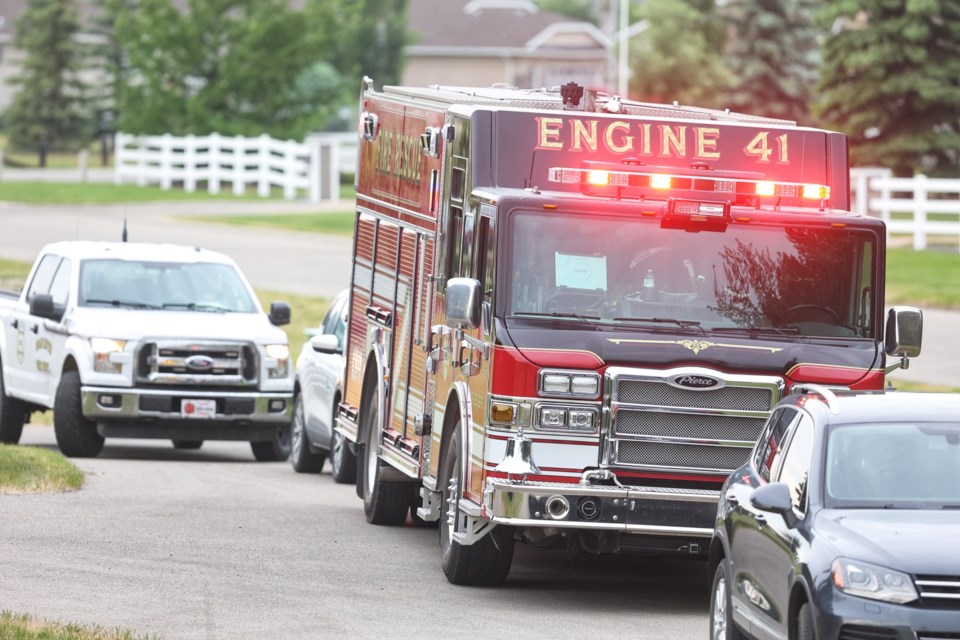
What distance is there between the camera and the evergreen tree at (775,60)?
66938 mm

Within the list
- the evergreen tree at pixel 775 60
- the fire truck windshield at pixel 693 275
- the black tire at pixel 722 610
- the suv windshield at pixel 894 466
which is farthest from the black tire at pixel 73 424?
the evergreen tree at pixel 775 60

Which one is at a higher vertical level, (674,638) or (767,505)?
(767,505)

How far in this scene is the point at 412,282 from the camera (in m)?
14.1

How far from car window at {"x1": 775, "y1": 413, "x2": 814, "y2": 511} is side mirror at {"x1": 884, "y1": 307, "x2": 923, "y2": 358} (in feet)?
8.28

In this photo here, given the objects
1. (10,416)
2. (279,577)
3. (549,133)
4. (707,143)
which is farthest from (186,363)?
(707,143)

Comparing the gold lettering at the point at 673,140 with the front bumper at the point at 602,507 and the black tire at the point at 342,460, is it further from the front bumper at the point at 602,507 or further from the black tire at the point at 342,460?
the black tire at the point at 342,460

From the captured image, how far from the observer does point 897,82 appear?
49.4 metres

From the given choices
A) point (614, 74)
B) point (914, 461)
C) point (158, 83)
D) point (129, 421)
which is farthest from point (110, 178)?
point (914, 461)

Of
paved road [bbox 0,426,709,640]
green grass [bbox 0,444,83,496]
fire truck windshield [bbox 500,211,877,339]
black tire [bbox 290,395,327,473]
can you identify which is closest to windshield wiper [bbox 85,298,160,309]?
black tire [bbox 290,395,327,473]

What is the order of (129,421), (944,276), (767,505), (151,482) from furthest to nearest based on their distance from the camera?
(944,276)
(129,421)
(151,482)
(767,505)

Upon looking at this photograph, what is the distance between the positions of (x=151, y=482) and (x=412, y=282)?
4329 mm

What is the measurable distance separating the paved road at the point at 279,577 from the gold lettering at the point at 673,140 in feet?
8.97

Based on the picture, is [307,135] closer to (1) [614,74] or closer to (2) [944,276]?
(1) [614,74]

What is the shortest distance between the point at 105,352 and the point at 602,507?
860 cm
